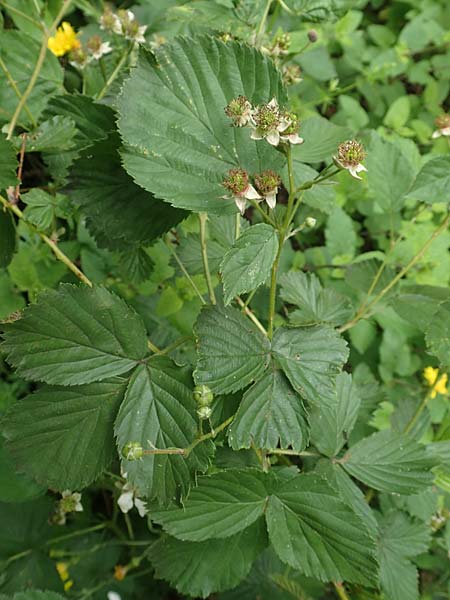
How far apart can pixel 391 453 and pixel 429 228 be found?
991 mm

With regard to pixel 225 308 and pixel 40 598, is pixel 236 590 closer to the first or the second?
pixel 40 598

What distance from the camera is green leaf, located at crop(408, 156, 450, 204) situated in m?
1.04

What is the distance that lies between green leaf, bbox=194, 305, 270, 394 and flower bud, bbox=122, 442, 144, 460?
0.48 ft

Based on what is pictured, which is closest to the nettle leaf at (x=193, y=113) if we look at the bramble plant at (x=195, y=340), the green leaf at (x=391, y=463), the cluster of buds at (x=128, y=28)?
the bramble plant at (x=195, y=340)

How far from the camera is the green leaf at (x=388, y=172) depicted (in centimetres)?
136

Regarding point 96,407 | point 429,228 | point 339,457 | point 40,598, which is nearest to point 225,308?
point 96,407

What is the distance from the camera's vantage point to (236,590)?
5.05 ft

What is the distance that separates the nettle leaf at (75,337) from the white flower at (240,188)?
0.26m

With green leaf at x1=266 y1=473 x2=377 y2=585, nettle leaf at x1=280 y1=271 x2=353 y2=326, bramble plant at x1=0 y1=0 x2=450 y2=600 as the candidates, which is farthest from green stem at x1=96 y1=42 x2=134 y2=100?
green leaf at x1=266 y1=473 x2=377 y2=585

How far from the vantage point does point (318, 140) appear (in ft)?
3.78

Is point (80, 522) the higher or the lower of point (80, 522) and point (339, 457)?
the lower

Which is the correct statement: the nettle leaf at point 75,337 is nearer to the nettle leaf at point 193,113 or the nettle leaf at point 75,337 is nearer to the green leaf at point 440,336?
the nettle leaf at point 193,113

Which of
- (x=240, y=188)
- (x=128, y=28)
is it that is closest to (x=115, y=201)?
(x=240, y=188)

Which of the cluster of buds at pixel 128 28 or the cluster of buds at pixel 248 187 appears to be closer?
the cluster of buds at pixel 248 187
